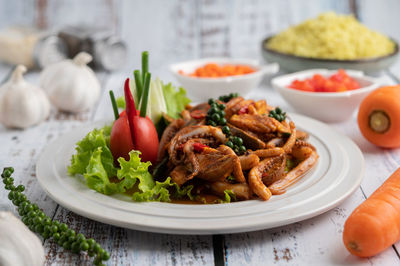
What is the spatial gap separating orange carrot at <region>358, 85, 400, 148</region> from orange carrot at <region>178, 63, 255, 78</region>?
197 centimetres

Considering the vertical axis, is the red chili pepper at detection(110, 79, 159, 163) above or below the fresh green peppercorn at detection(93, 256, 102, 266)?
above

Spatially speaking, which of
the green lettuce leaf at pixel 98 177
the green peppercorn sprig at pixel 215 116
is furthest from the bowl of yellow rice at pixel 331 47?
the green lettuce leaf at pixel 98 177

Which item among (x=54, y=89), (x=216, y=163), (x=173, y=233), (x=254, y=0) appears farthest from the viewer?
(x=254, y=0)

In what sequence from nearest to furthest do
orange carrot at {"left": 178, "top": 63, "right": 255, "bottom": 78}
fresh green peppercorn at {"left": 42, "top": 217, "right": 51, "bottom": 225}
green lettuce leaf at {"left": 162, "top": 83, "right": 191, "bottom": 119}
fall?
fresh green peppercorn at {"left": 42, "top": 217, "right": 51, "bottom": 225}
green lettuce leaf at {"left": 162, "top": 83, "right": 191, "bottom": 119}
orange carrot at {"left": 178, "top": 63, "right": 255, "bottom": 78}

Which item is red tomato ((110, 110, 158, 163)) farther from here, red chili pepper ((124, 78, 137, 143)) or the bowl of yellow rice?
the bowl of yellow rice

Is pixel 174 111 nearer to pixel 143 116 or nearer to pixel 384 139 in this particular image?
pixel 143 116

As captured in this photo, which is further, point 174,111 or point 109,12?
point 109,12

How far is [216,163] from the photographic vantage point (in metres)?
3.29

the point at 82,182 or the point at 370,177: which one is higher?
the point at 82,182

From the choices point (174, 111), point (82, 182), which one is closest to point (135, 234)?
point (82, 182)

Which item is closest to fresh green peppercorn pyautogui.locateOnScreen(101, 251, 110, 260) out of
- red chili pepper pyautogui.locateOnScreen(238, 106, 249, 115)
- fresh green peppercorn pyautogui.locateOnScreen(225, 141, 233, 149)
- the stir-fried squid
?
the stir-fried squid

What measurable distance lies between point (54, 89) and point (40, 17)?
4308 millimetres

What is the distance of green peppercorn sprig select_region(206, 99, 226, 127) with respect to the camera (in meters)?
3.71

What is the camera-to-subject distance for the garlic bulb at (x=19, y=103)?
5.00 meters
